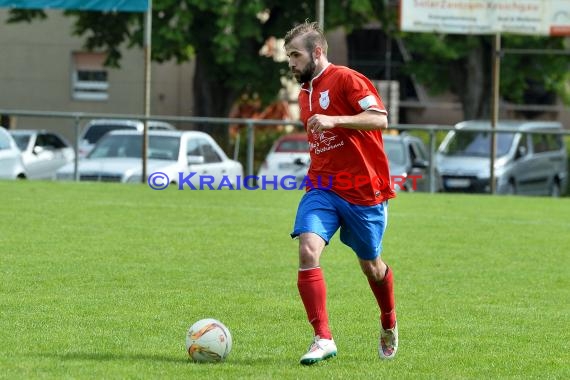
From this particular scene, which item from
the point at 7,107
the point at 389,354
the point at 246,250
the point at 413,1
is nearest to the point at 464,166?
the point at 413,1

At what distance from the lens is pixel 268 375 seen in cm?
758

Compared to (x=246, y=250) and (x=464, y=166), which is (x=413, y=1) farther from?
(x=246, y=250)

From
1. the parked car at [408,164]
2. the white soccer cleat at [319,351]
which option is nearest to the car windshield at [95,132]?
the parked car at [408,164]

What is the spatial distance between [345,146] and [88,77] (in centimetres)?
4274

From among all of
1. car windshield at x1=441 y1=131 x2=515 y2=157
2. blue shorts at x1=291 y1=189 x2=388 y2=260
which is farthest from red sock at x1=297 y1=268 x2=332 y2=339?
car windshield at x1=441 y1=131 x2=515 y2=157

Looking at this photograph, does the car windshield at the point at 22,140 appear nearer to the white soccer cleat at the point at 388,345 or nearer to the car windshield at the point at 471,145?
the car windshield at the point at 471,145

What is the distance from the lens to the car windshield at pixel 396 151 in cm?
2673

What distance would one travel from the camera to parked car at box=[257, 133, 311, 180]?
26.6 m

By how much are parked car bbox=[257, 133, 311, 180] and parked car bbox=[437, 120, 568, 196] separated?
272 cm

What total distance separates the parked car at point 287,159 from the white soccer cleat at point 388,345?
1789 cm

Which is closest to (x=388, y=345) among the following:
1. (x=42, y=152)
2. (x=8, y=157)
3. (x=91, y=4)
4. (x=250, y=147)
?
(x=250, y=147)

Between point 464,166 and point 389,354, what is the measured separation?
63.2 ft

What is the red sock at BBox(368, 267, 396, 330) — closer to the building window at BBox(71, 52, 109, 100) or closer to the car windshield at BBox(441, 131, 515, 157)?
the car windshield at BBox(441, 131, 515, 157)

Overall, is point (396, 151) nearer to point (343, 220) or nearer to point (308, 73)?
point (343, 220)
